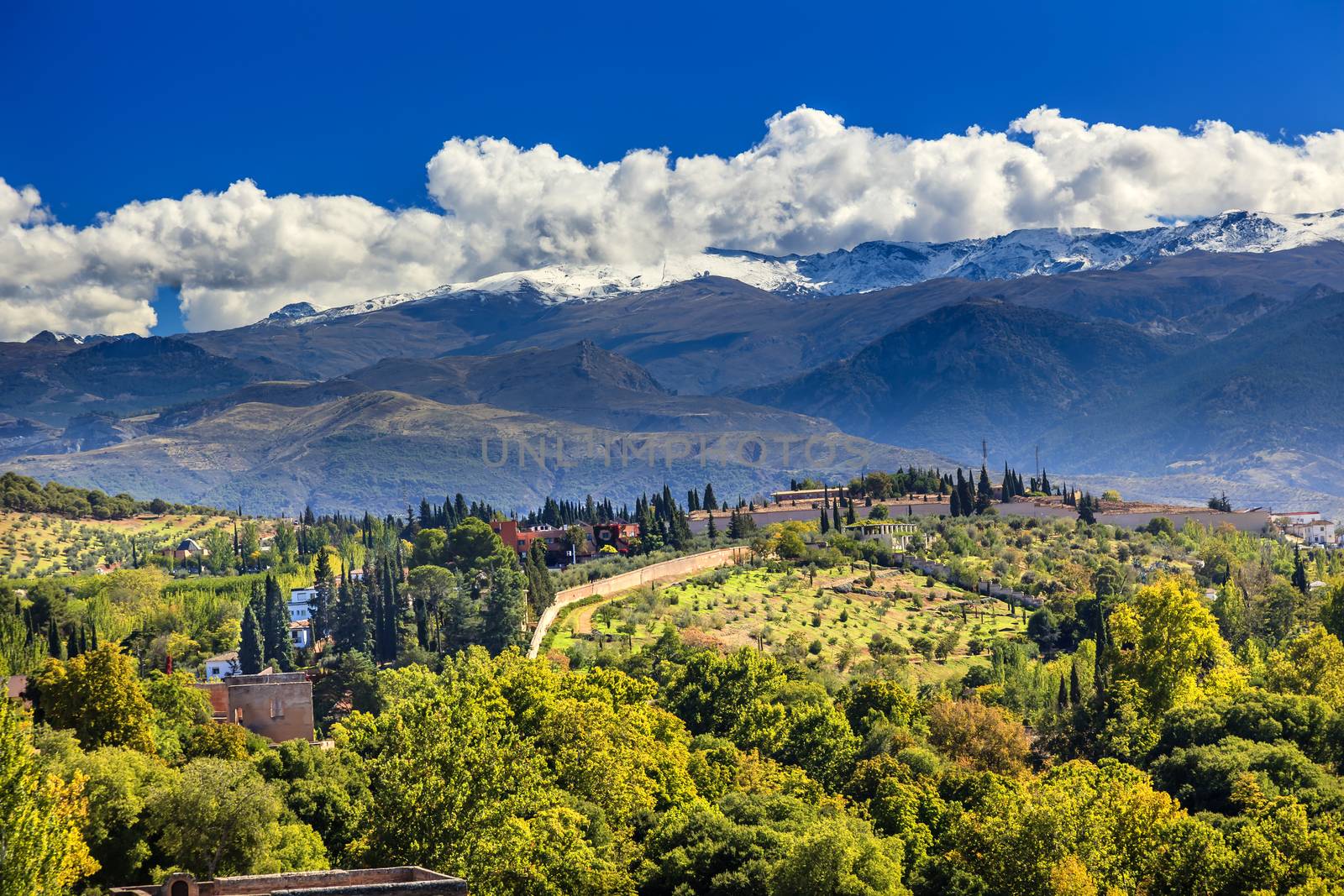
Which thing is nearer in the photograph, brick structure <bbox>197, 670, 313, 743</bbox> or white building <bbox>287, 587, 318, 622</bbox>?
brick structure <bbox>197, 670, 313, 743</bbox>

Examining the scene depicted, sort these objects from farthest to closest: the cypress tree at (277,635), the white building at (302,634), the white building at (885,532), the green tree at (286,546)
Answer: the green tree at (286,546) < the white building at (885,532) < the white building at (302,634) < the cypress tree at (277,635)

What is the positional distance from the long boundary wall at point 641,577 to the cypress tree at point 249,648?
1681 centimetres

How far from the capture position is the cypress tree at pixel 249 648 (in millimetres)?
95438

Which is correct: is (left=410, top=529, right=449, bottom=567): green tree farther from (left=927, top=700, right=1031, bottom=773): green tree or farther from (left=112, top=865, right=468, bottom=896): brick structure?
(left=112, top=865, right=468, bottom=896): brick structure

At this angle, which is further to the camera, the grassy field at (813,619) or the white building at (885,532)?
the white building at (885,532)

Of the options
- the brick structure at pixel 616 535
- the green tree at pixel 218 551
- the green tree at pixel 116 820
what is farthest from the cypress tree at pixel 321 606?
the green tree at pixel 116 820

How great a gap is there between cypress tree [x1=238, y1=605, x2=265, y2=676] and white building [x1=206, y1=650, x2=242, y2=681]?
56 cm

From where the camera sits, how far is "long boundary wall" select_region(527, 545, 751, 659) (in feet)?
330

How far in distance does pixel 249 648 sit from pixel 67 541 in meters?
96.2

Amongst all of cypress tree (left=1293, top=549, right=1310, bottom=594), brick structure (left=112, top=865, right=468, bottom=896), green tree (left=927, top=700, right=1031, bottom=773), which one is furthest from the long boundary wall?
brick structure (left=112, top=865, right=468, bottom=896)

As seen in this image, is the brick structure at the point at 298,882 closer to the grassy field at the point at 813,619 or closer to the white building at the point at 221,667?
the grassy field at the point at 813,619

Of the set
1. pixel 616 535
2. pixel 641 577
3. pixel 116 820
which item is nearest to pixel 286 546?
pixel 616 535

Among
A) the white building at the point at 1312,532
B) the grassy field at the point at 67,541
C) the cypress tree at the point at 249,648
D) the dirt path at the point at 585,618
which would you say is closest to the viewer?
the cypress tree at the point at 249,648

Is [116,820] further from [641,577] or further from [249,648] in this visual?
[641,577]
